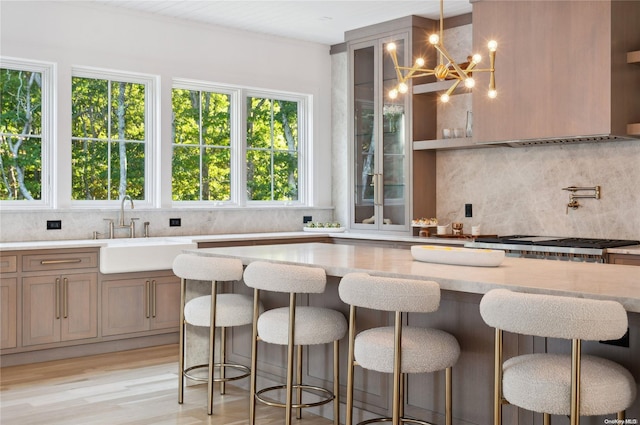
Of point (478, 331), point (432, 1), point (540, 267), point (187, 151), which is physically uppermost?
point (432, 1)

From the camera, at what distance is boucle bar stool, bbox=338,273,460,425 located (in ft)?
9.12

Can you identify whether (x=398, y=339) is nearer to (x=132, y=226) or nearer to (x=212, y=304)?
(x=212, y=304)

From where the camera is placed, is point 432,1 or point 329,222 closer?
point 432,1

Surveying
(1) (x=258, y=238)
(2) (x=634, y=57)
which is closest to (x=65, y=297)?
(1) (x=258, y=238)

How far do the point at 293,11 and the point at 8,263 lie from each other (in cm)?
311

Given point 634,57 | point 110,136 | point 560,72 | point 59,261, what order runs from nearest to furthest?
1. point 634,57
2. point 560,72
3. point 59,261
4. point 110,136

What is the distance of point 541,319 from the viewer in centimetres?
231

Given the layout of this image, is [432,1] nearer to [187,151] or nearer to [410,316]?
[187,151]

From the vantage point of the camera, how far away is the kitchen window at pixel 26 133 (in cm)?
558

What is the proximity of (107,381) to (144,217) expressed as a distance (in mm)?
1919

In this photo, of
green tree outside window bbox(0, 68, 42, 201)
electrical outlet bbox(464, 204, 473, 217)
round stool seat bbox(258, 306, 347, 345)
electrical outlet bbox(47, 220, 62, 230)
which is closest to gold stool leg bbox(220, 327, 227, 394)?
round stool seat bbox(258, 306, 347, 345)

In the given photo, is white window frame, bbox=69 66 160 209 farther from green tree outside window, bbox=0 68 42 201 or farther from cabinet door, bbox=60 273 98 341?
cabinet door, bbox=60 273 98 341

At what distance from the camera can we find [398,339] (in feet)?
9.23

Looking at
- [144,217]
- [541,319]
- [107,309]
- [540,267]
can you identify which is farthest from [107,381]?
[541,319]
